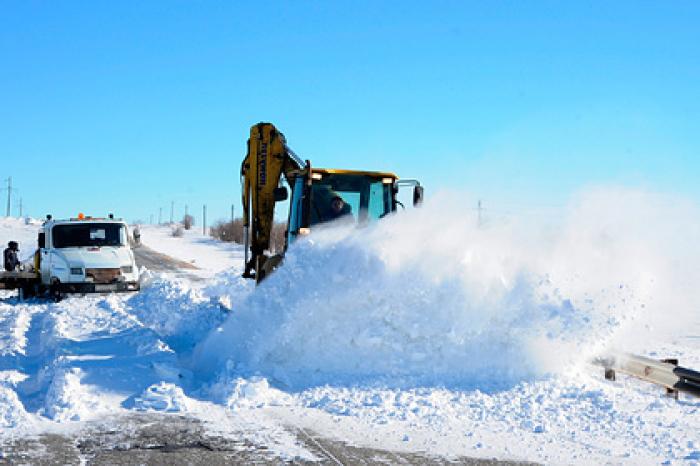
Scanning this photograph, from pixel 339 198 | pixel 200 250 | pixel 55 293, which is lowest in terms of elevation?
pixel 200 250

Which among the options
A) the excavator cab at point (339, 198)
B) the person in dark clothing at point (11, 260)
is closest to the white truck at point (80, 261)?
the person in dark clothing at point (11, 260)

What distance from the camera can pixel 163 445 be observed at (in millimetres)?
5574

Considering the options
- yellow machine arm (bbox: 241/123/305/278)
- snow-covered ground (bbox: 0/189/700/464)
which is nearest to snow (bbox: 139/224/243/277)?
yellow machine arm (bbox: 241/123/305/278)

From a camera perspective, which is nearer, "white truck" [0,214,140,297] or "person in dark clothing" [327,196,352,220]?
"person in dark clothing" [327,196,352,220]

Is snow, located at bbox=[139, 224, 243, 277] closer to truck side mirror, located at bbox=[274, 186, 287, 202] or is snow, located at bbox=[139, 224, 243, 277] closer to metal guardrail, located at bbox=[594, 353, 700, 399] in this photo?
truck side mirror, located at bbox=[274, 186, 287, 202]

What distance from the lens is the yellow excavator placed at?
1081cm

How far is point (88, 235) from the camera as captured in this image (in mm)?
18641

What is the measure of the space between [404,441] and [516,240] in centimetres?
355

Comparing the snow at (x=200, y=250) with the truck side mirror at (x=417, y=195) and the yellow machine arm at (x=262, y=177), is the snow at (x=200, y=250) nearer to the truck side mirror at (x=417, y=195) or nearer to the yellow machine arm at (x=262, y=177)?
the yellow machine arm at (x=262, y=177)

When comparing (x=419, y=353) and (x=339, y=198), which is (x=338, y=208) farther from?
(x=419, y=353)

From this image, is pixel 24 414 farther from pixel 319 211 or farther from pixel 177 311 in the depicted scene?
pixel 177 311

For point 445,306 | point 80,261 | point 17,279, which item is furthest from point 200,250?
point 445,306

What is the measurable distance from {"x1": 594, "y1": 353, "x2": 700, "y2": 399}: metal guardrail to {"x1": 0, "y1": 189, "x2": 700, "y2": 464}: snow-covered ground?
208 millimetres

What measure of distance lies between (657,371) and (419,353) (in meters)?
2.67
